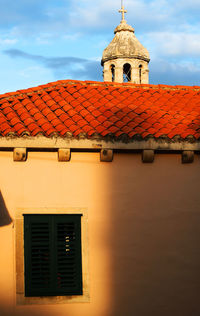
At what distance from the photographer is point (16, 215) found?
9852 mm

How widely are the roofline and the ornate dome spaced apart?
14998 mm

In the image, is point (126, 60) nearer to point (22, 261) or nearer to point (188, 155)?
point (188, 155)

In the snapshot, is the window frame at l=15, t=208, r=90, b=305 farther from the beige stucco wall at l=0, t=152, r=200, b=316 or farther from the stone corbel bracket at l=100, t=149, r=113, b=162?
the stone corbel bracket at l=100, t=149, r=113, b=162

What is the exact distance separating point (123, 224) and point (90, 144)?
171 cm

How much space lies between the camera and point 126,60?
80.5ft

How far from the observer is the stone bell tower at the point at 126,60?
2441 cm

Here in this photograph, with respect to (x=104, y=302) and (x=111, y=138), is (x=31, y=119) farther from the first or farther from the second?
(x=104, y=302)

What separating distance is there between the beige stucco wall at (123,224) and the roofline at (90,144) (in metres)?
0.26

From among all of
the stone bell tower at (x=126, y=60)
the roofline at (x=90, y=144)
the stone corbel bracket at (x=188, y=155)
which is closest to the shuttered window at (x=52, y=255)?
the roofline at (x=90, y=144)

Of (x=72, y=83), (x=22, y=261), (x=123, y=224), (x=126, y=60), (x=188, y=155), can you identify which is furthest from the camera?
(x=126, y=60)

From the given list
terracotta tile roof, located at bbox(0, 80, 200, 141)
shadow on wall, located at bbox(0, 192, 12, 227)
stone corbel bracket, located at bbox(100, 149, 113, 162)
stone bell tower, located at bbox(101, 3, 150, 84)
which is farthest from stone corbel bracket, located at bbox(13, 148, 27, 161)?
stone bell tower, located at bbox(101, 3, 150, 84)

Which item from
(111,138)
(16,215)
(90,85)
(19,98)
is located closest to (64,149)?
(111,138)

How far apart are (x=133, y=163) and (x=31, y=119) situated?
2280mm

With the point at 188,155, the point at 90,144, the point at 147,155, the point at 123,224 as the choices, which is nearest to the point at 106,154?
the point at 90,144
